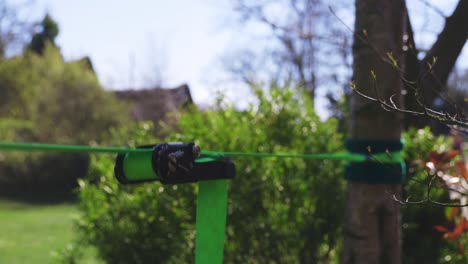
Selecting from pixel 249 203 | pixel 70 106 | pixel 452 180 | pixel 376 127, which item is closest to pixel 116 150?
pixel 376 127

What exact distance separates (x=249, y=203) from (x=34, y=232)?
757 cm

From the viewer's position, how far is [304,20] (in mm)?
14195

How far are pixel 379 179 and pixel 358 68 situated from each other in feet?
2.01

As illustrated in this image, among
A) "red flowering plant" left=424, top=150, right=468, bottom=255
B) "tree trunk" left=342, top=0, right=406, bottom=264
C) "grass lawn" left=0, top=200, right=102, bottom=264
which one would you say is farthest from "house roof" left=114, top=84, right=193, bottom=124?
"tree trunk" left=342, top=0, right=406, bottom=264

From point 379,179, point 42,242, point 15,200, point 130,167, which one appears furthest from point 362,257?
point 15,200

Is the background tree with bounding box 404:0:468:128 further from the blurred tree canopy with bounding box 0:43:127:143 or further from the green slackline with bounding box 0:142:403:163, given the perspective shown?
the blurred tree canopy with bounding box 0:43:127:143

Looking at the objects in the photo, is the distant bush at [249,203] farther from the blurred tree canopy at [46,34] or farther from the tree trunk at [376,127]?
the blurred tree canopy at [46,34]

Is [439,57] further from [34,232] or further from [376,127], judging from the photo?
[34,232]

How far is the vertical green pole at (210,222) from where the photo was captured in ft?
7.69

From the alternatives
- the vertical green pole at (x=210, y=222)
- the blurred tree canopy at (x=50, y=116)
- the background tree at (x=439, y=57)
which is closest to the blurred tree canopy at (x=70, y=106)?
the blurred tree canopy at (x=50, y=116)

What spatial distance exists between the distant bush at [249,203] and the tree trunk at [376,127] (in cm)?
92

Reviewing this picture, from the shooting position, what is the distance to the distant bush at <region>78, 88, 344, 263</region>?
4.34 m

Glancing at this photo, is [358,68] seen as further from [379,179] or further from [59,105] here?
[59,105]

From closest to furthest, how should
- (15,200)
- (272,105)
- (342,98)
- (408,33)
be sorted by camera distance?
(408,33) → (272,105) → (342,98) → (15,200)
